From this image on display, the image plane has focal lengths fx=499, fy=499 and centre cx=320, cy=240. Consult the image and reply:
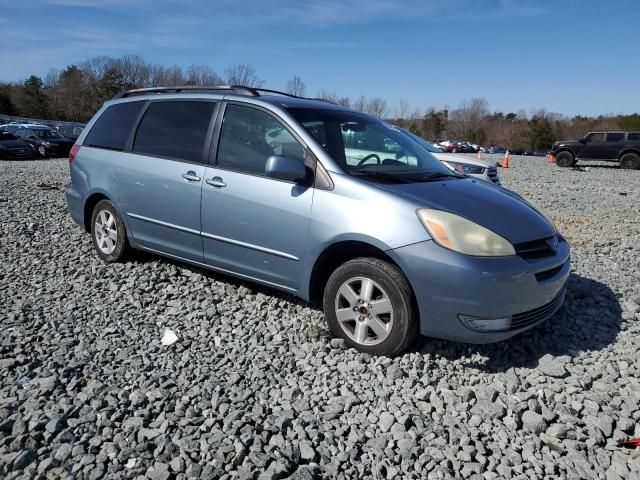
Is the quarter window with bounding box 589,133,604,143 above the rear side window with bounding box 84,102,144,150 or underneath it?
above

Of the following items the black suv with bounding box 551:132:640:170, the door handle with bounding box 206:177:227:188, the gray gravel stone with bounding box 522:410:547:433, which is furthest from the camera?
the black suv with bounding box 551:132:640:170

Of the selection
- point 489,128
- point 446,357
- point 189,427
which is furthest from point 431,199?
point 489,128

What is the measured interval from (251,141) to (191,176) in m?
0.63

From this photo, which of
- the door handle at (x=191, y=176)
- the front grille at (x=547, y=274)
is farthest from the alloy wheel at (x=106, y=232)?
the front grille at (x=547, y=274)

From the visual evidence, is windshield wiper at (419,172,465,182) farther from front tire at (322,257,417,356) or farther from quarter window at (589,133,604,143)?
quarter window at (589,133,604,143)

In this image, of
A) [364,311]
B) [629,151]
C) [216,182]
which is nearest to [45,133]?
[216,182]

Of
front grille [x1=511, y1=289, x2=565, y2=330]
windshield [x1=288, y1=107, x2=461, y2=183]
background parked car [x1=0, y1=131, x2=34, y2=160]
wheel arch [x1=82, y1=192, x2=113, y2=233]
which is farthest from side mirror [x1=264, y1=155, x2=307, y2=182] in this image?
background parked car [x1=0, y1=131, x2=34, y2=160]

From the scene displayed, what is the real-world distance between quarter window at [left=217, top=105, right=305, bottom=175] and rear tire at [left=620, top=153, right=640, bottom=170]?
950 inches

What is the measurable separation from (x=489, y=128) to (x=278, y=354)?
91320 mm

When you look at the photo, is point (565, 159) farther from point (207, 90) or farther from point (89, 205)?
point (89, 205)

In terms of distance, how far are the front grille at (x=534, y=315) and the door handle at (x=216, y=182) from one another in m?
2.42

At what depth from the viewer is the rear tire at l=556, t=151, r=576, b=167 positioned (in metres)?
24.1

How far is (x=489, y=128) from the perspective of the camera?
87375mm

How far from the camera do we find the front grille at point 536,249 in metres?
3.34
